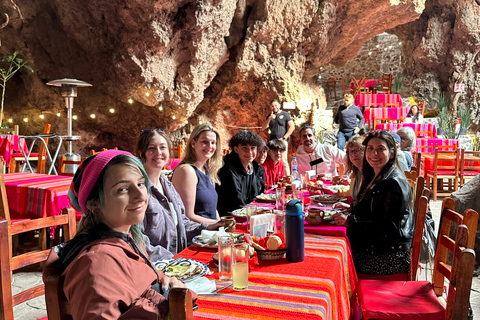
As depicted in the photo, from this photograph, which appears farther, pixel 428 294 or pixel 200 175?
pixel 200 175

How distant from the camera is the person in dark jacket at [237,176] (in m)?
3.24

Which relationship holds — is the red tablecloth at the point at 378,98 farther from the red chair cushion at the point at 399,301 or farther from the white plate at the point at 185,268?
the white plate at the point at 185,268

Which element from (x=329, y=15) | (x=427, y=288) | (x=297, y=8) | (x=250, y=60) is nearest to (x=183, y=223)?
(x=427, y=288)

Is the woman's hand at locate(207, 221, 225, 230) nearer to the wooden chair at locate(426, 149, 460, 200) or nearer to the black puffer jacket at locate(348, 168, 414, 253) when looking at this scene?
the black puffer jacket at locate(348, 168, 414, 253)

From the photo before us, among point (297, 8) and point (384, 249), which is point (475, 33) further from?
point (384, 249)

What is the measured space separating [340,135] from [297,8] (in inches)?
152

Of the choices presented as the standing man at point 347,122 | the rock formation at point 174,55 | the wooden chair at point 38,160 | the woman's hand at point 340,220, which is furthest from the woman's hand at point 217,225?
the standing man at point 347,122

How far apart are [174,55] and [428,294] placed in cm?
687

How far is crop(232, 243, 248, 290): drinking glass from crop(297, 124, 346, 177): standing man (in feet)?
11.2

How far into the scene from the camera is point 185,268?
1401 millimetres

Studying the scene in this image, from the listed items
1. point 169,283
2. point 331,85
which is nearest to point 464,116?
point 331,85

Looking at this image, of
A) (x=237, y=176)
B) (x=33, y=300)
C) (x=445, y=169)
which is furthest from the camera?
(x=445, y=169)

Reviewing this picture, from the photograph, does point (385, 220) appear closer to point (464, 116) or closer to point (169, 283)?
point (169, 283)

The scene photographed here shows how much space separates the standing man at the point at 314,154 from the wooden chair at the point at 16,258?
11.0ft
